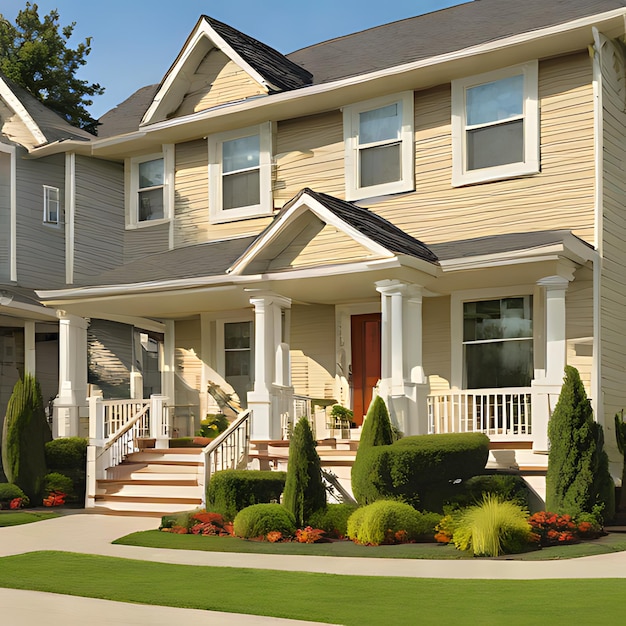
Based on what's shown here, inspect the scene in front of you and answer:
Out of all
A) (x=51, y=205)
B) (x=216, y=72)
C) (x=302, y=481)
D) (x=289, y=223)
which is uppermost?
(x=216, y=72)

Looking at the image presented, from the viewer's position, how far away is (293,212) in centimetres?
1590

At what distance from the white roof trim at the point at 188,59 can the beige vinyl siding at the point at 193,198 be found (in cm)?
106

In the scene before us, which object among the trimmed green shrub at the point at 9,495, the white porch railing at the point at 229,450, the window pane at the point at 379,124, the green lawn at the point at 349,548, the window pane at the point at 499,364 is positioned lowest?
the green lawn at the point at 349,548

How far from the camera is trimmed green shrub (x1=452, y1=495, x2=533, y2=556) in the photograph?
11758 millimetres

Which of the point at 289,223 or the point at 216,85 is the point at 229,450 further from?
the point at 216,85

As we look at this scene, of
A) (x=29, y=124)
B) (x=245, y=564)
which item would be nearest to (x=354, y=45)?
(x=29, y=124)

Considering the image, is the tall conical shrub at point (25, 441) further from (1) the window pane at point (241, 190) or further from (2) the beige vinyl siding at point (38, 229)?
(1) the window pane at point (241, 190)

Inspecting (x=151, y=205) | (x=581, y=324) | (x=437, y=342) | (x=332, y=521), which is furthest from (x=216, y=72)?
(x=332, y=521)

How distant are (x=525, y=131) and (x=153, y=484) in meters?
8.53

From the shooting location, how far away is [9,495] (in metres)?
16.7

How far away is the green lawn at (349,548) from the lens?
11.7 meters

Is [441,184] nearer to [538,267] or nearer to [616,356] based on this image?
[538,267]

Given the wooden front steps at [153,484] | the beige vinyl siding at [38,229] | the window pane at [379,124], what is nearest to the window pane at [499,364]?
the window pane at [379,124]

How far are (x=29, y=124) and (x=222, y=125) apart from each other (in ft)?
16.3
